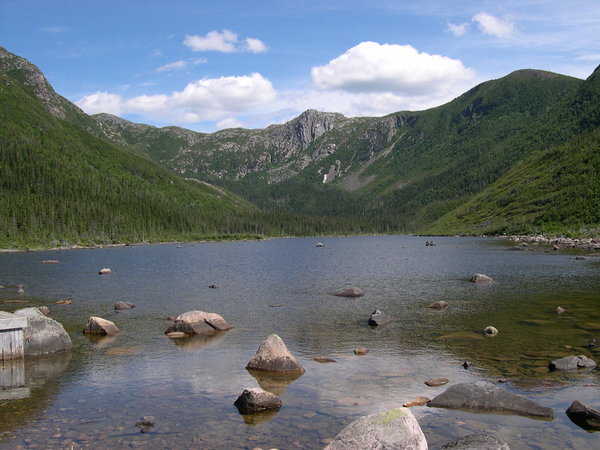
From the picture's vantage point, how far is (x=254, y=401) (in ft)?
73.7

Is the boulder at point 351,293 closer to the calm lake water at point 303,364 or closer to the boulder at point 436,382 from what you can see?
the calm lake water at point 303,364

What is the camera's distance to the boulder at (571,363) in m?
28.1

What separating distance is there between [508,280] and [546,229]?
133m

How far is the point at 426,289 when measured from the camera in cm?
6781

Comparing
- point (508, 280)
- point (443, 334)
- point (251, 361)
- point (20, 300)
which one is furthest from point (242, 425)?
point (508, 280)

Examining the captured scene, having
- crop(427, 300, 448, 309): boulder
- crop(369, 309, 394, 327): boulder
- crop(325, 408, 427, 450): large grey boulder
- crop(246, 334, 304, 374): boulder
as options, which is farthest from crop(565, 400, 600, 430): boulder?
crop(427, 300, 448, 309): boulder

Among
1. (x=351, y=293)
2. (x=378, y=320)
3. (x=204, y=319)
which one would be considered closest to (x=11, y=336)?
(x=204, y=319)

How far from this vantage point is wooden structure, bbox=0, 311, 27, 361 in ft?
102

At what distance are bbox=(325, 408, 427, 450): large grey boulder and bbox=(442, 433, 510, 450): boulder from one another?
1894 mm

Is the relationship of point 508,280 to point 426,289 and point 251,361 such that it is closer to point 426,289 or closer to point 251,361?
point 426,289

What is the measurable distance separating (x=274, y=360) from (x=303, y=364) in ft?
7.78

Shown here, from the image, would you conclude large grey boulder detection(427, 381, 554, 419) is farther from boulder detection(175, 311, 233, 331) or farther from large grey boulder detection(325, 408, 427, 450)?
boulder detection(175, 311, 233, 331)

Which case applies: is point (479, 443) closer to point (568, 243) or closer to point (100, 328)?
point (100, 328)

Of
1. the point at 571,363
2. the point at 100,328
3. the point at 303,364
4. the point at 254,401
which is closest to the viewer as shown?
the point at 254,401
